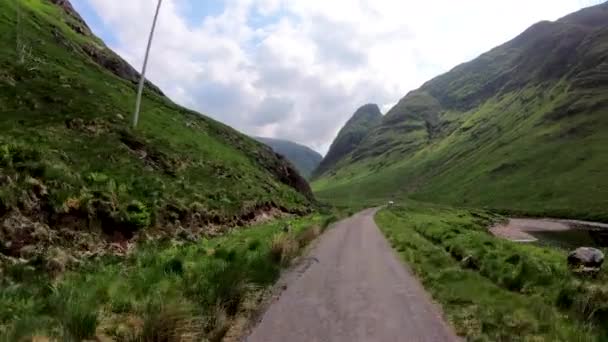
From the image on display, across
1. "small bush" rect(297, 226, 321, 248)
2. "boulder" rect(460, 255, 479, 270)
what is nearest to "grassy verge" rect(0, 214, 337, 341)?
"boulder" rect(460, 255, 479, 270)

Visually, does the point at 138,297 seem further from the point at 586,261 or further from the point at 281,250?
the point at 586,261

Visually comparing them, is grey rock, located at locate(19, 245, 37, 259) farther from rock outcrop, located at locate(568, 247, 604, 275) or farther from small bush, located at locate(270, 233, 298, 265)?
rock outcrop, located at locate(568, 247, 604, 275)

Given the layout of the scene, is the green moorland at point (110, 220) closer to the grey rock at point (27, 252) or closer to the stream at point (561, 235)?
the grey rock at point (27, 252)

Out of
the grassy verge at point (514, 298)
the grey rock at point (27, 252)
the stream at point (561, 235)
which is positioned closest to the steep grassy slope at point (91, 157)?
the grey rock at point (27, 252)

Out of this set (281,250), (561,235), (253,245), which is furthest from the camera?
(561,235)

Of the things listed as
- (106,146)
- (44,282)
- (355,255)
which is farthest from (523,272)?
(106,146)

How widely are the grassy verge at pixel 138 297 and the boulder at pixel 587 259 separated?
1256 centimetres

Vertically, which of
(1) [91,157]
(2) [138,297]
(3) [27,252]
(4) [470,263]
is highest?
(1) [91,157]

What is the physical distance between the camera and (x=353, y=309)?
14.1 m

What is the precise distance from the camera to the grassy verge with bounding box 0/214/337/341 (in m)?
8.78

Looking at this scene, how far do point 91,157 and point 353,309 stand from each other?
1902 centimetres

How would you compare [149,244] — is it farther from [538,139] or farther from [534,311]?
[538,139]

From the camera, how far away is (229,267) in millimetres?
15227

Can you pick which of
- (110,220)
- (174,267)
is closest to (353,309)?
(174,267)
